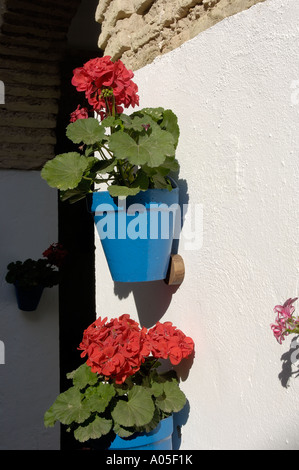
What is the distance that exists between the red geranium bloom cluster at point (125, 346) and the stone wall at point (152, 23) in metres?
0.96

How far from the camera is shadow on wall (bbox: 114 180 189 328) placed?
1.85 metres

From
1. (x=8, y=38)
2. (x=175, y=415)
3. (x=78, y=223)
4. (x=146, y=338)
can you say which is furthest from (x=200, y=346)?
(x=78, y=223)

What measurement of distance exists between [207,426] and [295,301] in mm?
592

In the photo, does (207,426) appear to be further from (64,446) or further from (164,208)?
(64,446)

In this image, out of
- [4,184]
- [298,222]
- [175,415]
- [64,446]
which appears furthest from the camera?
[64,446]

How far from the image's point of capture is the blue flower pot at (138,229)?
1.69m

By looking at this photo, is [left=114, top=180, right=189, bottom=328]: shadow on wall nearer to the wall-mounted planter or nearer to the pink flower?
the pink flower

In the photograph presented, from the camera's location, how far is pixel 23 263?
3.65 metres

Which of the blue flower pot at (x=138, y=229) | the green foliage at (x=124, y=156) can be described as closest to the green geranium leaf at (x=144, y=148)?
the green foliage at (x=124, y=156)

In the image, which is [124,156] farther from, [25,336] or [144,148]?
[25,336]

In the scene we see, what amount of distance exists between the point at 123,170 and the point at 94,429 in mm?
799

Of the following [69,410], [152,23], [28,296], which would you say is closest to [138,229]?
[69,410]

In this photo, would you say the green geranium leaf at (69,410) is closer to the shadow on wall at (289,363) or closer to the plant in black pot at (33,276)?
the shadow on wall at (289,363)

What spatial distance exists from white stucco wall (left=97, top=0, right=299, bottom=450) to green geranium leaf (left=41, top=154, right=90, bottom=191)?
1.14 feet
